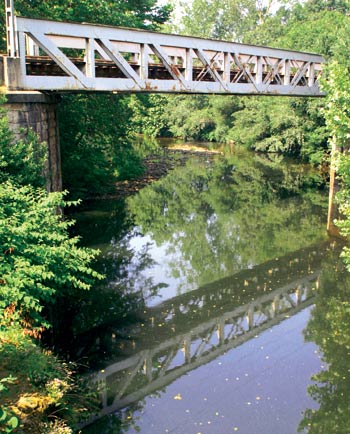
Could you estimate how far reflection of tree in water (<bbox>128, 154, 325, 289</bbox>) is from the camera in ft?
60.8

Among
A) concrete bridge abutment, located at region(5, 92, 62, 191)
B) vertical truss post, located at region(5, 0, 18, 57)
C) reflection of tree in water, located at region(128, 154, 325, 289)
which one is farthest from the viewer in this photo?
reflection of tree in water, located at region(128, 154, 325, 289)

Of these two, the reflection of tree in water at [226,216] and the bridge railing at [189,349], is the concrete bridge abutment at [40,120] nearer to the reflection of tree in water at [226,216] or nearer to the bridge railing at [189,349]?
the bridge railing at [189,349]

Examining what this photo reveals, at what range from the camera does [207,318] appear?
531 inches

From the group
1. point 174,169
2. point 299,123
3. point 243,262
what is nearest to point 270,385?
point 243,262

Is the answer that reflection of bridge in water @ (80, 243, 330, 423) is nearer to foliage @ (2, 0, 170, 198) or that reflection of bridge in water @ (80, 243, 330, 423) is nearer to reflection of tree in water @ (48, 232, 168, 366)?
reflection of tree in water @ (48, 232, 168, 366)

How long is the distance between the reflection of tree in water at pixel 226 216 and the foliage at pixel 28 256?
6.67 metres

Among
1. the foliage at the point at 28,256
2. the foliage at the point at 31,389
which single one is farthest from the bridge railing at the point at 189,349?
the foliage at the point at 28,256

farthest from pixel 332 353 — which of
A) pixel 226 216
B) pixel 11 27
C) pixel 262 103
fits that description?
pixel 262 103

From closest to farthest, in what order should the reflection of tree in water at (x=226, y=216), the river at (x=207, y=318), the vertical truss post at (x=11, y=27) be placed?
the river at (x=207, y=318) → the vertical truss post at (x=11, y=27) → the reflection of tree in water at (x=226, y=216)

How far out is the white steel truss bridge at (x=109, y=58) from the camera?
458 inches

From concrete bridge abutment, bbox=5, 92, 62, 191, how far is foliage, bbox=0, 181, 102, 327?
6.00 feet

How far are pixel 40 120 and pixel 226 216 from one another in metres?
13.5

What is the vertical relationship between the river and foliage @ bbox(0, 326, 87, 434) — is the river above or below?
below

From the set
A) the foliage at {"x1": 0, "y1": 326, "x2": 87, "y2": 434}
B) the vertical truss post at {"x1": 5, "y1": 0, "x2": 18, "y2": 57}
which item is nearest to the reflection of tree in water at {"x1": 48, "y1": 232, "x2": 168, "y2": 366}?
the foliage at {"x1": 0, "y1": 326, "x2": 87, "y2": 434}
